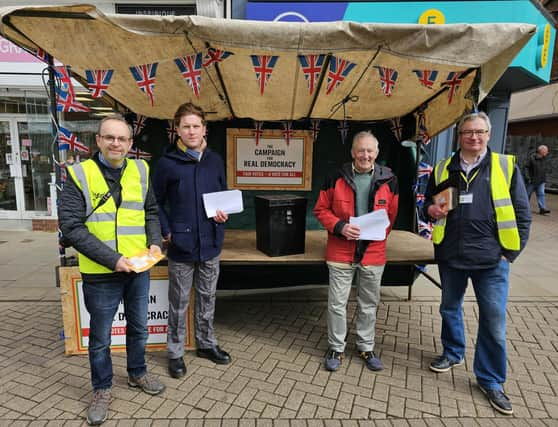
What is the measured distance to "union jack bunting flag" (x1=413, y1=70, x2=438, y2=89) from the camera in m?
2.97

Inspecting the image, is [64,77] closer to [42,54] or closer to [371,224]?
[42,54]

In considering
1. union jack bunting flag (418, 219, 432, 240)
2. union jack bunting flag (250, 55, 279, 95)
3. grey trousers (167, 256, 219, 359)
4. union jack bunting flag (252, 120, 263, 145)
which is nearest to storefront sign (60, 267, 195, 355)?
grey trousers (167, 256, 219, 359)

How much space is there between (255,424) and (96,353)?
115cm

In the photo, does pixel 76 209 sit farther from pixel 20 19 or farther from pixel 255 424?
pixel 255 424

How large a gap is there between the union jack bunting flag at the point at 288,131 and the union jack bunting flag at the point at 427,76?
1.77 metres

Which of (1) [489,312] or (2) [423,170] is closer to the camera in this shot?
(1) [489,312]

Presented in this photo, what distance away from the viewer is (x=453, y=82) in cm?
315

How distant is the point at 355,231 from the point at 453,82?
1530mm

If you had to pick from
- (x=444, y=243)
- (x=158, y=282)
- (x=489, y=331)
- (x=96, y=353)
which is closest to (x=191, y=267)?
(x=158, y=282)

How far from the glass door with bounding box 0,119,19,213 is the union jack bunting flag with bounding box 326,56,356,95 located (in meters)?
8.28

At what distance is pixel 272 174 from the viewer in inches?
184

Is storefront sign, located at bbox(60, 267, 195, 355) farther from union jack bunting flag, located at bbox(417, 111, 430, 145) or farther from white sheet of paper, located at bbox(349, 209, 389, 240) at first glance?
union jack bunting flag, located at bbox(417, 111, 430, 145)

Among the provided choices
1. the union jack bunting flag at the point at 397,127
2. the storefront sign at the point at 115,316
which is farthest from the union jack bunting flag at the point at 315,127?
the storefront sign at the point at 115,316

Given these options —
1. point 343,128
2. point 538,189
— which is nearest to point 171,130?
point 343,128
